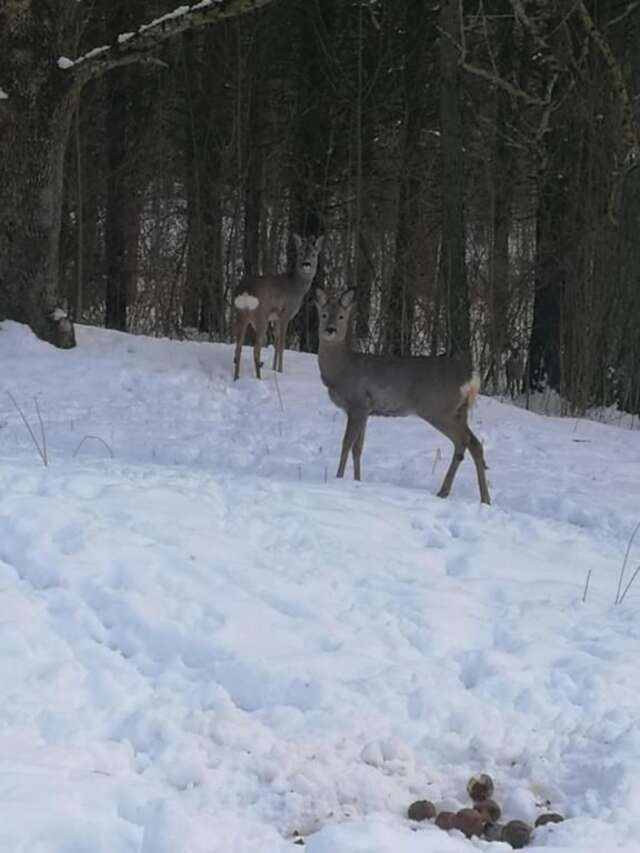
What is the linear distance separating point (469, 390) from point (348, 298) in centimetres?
136

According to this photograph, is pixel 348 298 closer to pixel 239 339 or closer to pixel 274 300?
pixel 239 339

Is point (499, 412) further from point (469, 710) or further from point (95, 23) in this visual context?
point (95, 23)

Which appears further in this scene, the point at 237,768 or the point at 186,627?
the point at 186,627

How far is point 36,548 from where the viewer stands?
450 cm

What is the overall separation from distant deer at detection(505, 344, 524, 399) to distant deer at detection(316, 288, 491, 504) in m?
8.00

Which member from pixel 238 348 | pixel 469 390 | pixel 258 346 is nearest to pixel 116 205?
pixel 258 346

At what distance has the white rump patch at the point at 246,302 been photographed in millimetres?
12234

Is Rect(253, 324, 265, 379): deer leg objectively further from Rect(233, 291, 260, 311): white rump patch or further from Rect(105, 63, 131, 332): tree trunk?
Rect(105, 63, 131, 332): tree trunk

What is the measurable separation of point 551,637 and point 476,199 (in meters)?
13.1

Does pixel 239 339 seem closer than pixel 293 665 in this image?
No

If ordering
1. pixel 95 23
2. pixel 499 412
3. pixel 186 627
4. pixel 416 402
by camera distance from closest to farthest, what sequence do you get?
pixel 186 627 → pixel 416 402 → pixel 499 412 → pixel 95 23

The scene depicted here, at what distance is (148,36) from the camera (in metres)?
11.3

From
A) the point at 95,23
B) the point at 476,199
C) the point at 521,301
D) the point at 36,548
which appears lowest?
the point at 36,548

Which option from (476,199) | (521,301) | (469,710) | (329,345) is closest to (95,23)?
(476,199)
